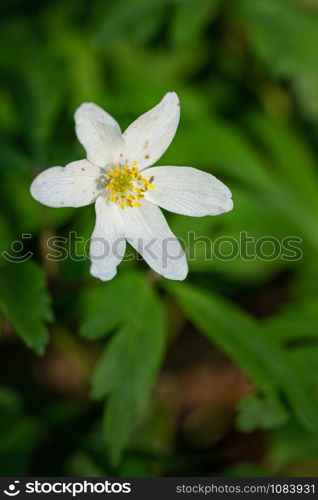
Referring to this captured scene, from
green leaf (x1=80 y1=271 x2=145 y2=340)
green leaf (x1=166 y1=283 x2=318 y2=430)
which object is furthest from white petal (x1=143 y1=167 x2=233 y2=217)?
green leaf (x1=166 y1=283 x2=318 y2=430)

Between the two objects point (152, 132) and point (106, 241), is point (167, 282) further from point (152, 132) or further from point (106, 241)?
point (152, 132)

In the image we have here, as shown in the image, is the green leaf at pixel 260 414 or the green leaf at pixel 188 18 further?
the green leaf at pixel 188 18

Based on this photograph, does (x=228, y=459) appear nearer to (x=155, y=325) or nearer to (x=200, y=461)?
(x=200, y=461)

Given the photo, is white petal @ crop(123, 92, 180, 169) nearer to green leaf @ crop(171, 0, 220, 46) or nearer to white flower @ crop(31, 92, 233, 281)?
white flower @ crop(31, 92, 233, 281)

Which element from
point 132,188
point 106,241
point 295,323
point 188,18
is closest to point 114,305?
point 106,241

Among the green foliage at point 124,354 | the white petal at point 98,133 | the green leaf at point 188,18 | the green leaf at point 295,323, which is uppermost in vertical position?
the green leaf at point 188,18

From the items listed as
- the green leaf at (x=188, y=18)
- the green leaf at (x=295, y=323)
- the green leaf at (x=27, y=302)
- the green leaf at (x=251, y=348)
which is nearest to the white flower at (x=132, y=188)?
the green leaf at (x=27, y=302)

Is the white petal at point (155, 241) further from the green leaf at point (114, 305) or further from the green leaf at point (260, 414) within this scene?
the green leaf at point (260, 414)

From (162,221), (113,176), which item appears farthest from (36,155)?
(162,221)
